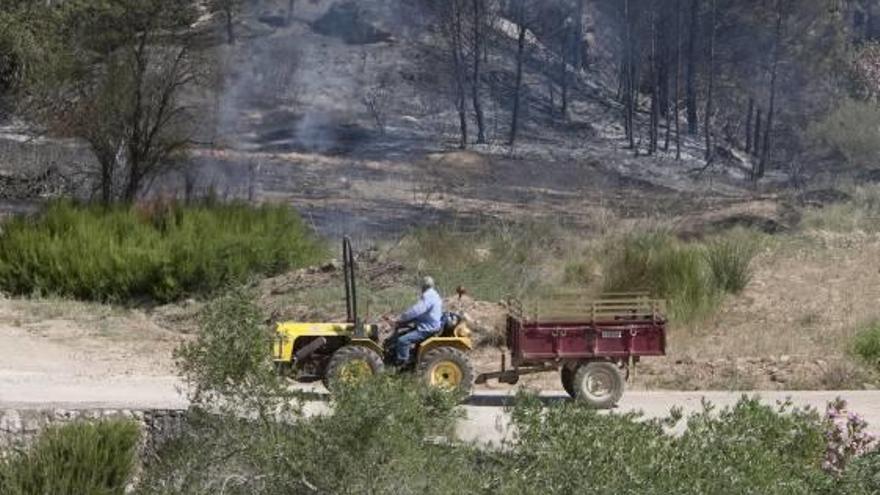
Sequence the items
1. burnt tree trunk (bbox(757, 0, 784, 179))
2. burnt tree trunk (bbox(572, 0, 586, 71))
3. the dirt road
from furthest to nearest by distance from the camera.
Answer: burnt tree trunk (bbox(572, 0, 586, 71))
burnt tree trunk (bbox(757, 0, 784, 179))
the dirt road

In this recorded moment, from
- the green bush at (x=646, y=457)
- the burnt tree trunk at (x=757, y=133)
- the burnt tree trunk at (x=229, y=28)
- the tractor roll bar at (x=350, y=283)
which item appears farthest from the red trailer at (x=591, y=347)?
the burnt tree trunk at (x=757, y=133)

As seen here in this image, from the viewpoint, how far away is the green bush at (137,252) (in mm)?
26391

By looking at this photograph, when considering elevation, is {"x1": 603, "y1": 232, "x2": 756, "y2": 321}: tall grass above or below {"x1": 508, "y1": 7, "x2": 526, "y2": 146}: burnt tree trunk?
below

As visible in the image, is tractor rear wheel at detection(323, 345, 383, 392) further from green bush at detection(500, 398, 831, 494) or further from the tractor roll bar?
green bush at detection(500, 398, 831, 494)

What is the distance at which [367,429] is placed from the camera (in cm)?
938

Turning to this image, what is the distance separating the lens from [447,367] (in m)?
15.2

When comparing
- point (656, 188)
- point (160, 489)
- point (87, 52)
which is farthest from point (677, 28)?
point (160, 489)

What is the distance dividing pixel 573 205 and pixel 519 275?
53.1 feet

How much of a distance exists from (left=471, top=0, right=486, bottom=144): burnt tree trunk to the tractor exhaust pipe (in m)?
33.8

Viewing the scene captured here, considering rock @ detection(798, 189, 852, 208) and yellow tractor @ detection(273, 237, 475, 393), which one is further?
rock @ detection(798, 189, 852, 208)

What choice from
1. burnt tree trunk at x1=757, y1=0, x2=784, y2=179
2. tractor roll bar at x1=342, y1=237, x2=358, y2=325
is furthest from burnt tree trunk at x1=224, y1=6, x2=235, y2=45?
tractor roll bar at x1=342, y1=237, x2=358, y2=325

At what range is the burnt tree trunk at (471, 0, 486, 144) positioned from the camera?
4966cm

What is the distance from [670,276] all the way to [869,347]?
394cm

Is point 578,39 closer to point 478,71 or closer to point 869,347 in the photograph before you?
point 478,71
